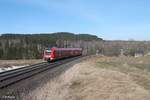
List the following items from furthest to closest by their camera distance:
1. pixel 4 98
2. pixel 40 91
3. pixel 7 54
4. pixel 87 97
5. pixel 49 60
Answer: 1. pixel 7 54
2. pixel 49 60
3. pixel 40 91
4. pixel 87 97
5. pixel 4 98

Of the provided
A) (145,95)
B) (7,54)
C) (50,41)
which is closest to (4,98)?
(145,95)

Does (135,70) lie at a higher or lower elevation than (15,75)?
lower

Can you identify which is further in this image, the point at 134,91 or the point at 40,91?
the point at 40,91

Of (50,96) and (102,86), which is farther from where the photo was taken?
(102,86)

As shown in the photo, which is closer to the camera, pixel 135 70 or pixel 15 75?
pixel 15 75

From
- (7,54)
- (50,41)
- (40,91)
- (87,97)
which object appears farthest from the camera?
(50,41)

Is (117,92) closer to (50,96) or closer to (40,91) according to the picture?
(50,96)

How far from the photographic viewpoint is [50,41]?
7564 inches

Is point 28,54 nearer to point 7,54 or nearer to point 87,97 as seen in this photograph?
point 7,54

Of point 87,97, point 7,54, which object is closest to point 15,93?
point 87,97

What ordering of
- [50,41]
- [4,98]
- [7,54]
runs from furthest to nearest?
[50,41]
[7,54]
[4,98]

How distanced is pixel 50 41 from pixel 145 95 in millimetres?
177312

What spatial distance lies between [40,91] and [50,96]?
212 cm

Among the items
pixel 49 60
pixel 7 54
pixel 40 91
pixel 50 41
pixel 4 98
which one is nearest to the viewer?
pixel 4 98
